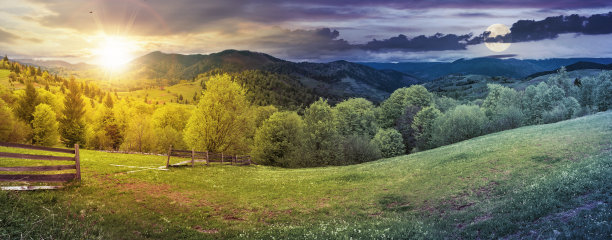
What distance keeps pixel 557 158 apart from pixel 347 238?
20.4 m

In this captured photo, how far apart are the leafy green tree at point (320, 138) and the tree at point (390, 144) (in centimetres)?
1720

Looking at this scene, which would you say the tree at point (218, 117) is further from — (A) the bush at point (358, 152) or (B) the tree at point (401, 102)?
(B) the tree at point (401, 102)

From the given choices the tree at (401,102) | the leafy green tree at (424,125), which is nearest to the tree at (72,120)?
the leafy green tree at (424,125)

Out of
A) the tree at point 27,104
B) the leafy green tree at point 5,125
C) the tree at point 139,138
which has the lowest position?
the tree at point 139,138

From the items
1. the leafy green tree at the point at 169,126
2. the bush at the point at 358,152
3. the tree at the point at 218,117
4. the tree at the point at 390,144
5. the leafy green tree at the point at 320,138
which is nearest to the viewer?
the tree at the point at 218,117

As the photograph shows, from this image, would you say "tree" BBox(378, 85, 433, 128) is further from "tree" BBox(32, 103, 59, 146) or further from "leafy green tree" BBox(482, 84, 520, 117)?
"tree" BBox(32, 103, 59, 146)

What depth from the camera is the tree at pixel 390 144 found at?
3191 inches

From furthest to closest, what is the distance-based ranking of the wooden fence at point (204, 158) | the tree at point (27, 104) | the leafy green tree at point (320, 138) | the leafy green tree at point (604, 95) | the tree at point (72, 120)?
the leafy green tree at point (604, 95) → the tree at point (27, 104) → the tree at point (72, 120) → the leafy green tree at point (320, 138) → the wooden fence at point (204, 158)

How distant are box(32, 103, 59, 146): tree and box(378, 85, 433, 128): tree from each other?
9444 cm

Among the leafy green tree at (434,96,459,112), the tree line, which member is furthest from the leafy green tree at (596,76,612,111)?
the leafy green tree at (434,96,459,112)

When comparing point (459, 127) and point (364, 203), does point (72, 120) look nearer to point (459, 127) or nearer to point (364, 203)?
point (364, 203)

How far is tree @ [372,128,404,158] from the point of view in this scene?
81062 millimetres

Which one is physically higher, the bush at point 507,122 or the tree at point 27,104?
the tree at point 27,104

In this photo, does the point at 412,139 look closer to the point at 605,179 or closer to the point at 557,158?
the point at 557,158
